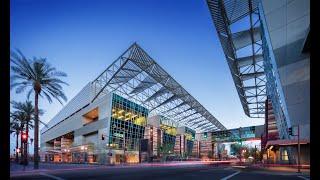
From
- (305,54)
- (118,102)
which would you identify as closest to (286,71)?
(305,54)

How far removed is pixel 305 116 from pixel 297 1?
1168 centimetres

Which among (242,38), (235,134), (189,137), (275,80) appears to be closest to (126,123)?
(242,38)

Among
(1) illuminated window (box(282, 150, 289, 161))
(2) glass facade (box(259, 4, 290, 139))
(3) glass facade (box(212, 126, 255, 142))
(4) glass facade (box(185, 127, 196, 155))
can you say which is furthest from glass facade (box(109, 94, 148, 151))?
(4) glass facade (box(185, 127, 196, 155))

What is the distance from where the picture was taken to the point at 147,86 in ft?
282

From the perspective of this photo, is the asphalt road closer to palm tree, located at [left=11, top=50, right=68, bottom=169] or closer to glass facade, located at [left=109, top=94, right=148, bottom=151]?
palm tree, located at [left=11, top=50, right=68, bottom=169]

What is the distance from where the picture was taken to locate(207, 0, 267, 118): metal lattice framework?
4547cm

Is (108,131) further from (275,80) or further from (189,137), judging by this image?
(189,137)

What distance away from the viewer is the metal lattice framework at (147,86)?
70.7 meters

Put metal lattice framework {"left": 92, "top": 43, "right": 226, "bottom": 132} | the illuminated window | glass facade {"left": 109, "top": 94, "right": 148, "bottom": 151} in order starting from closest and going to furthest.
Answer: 1. the illuminated window
2. metal lattice framework {"left": 92, "top": 43, "right": 226, "bottom": 132}
3. glass facade {"left": 109, "top": 94, "right": 148, "bottom": 151}

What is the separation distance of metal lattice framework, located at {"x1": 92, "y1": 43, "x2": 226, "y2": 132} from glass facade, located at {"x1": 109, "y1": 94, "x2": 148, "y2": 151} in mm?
4682

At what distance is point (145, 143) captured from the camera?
74062mm

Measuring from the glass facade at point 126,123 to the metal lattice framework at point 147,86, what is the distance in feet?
15.4

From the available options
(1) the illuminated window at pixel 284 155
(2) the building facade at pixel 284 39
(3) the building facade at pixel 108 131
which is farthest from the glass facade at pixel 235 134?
(2) the building facade at pixel 284 39
